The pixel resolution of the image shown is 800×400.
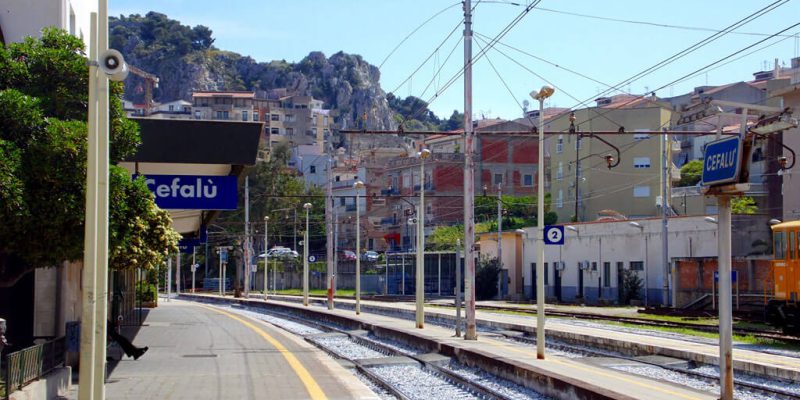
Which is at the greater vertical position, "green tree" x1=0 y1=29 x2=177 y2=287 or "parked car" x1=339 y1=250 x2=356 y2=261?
"green tree" x1=0 y1=29 x2=177 y2=287

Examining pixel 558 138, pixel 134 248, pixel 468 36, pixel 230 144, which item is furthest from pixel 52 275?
pixel 558 138

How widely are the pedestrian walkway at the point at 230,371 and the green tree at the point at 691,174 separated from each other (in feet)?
211

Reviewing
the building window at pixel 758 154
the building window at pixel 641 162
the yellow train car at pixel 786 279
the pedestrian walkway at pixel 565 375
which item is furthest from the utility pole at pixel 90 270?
the building window at pixel 641 162

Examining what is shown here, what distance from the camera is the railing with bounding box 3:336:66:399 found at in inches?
452

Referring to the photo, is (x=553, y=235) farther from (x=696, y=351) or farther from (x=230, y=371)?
(x=230, y=371)

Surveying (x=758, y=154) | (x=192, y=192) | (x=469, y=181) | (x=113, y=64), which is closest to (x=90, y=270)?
(x=113, y=64)

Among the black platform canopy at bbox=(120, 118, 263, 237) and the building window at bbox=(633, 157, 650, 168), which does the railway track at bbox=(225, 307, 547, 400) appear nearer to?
the black platform canopy at bbox=(120, 118, 263, 237)

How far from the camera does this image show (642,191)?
72.8 metres

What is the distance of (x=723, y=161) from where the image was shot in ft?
39.9

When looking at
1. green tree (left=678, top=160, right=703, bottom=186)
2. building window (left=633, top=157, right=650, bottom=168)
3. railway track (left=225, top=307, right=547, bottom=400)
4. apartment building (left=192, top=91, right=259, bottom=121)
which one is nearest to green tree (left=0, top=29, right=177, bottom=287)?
railway track (left=225, top=307, right=547, bottom=400)

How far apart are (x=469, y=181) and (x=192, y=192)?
8.11 metres

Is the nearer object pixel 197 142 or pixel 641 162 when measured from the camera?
pixel 197 142

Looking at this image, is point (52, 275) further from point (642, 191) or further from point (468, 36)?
point (642, 191)

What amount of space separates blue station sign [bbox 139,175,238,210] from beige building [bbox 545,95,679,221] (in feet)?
165
